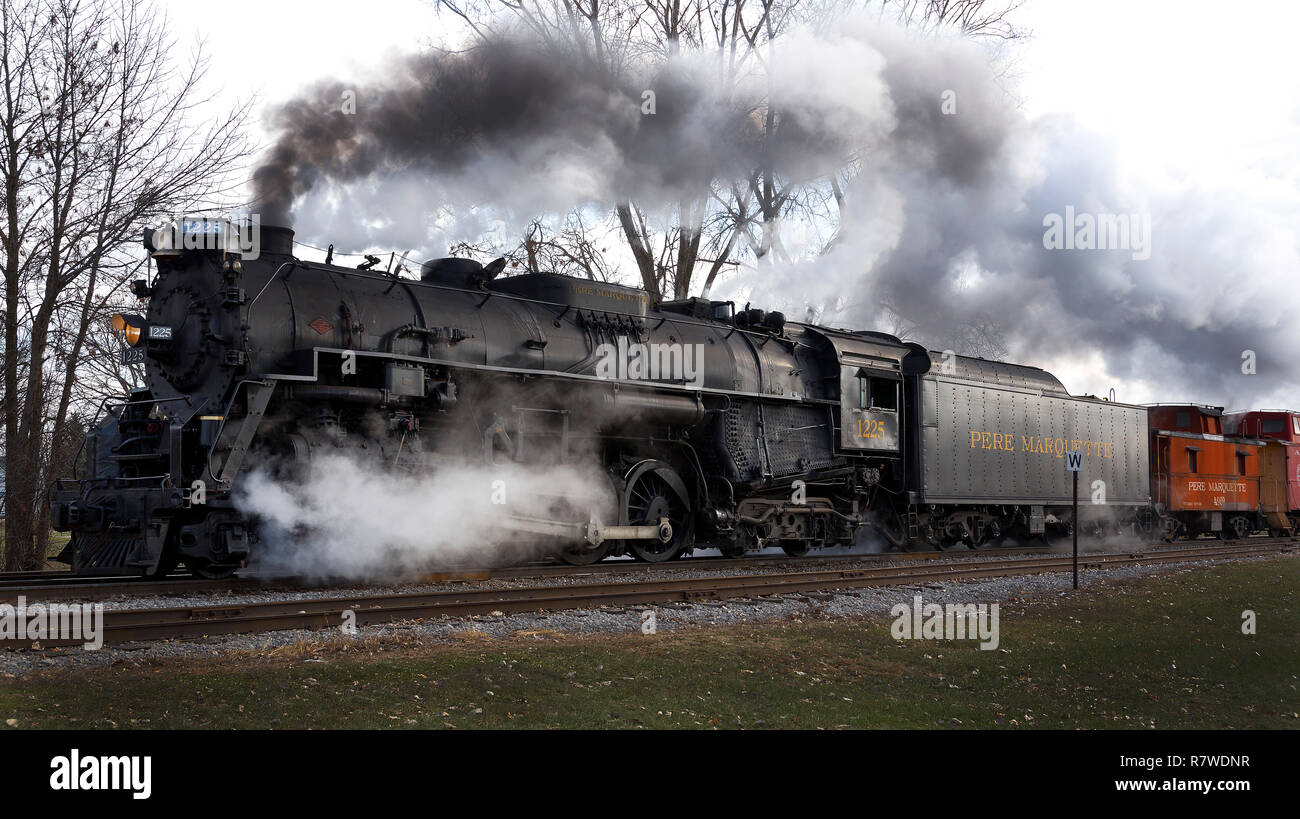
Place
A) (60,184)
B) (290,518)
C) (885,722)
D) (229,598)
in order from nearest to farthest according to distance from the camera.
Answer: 1. (885,722)
2. (229,598)
3. (290,518)
4. (60,184)

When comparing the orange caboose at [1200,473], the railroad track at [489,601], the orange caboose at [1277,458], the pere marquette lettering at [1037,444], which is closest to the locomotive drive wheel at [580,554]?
the railroad track at [489,601]

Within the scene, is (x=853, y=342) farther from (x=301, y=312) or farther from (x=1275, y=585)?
(x=301, y=312)

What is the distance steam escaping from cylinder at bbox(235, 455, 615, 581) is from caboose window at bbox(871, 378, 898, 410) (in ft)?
23.0

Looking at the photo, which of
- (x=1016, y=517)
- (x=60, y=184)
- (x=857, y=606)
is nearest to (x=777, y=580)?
(x=857, y=606)

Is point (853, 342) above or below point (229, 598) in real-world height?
above

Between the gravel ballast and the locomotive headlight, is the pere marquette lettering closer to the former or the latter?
the gravel ballast

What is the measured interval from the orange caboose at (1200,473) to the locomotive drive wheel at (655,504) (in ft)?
51.4

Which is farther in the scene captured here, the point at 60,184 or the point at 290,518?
the point at 60,184

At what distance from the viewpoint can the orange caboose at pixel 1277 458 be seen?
30.6m

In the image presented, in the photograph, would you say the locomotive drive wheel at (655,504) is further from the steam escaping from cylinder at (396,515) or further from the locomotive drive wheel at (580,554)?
the steam escaping from cylinder at (396,515)

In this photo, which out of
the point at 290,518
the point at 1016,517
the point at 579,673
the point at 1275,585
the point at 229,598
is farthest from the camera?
the point at 1016,517

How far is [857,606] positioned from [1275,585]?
7.41 meters

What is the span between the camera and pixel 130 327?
1213cm

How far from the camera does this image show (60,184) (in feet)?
57.8
